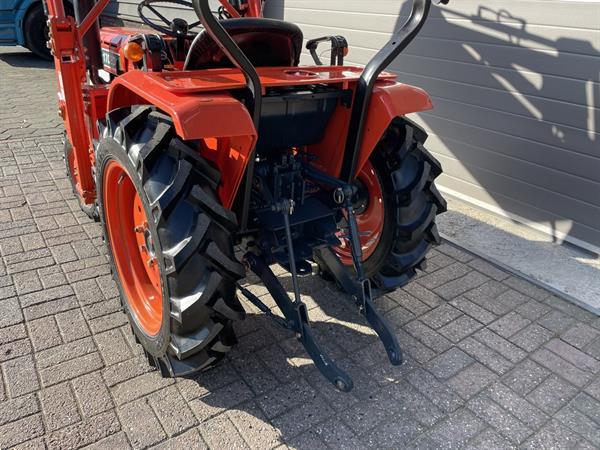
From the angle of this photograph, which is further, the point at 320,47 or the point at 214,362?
the point at 320,47

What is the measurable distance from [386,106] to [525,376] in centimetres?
153

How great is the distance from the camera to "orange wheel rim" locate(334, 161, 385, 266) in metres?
2.78

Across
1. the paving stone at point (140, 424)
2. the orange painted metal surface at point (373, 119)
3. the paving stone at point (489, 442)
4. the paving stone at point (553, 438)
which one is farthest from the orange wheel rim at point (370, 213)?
the paving stone at point (140, 424)

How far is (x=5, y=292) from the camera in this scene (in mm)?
2914

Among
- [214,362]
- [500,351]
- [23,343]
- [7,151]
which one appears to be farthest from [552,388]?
[7,151]

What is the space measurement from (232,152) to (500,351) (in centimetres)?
180

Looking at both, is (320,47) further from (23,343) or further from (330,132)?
(23,343)

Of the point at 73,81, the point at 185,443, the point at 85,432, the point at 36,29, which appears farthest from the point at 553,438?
the point at 36,29

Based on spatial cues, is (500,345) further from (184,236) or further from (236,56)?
(236,56)

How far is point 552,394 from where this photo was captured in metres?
2.40

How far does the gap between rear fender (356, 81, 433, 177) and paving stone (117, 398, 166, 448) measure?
1518 millimetres

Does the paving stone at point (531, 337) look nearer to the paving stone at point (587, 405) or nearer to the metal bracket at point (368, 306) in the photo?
the paving stone at point (587, 405)

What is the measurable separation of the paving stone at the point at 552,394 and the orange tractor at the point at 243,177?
775mm

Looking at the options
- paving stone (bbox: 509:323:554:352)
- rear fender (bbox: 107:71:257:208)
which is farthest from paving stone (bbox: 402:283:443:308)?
rear fender (bbox: 107:71:257:208)
